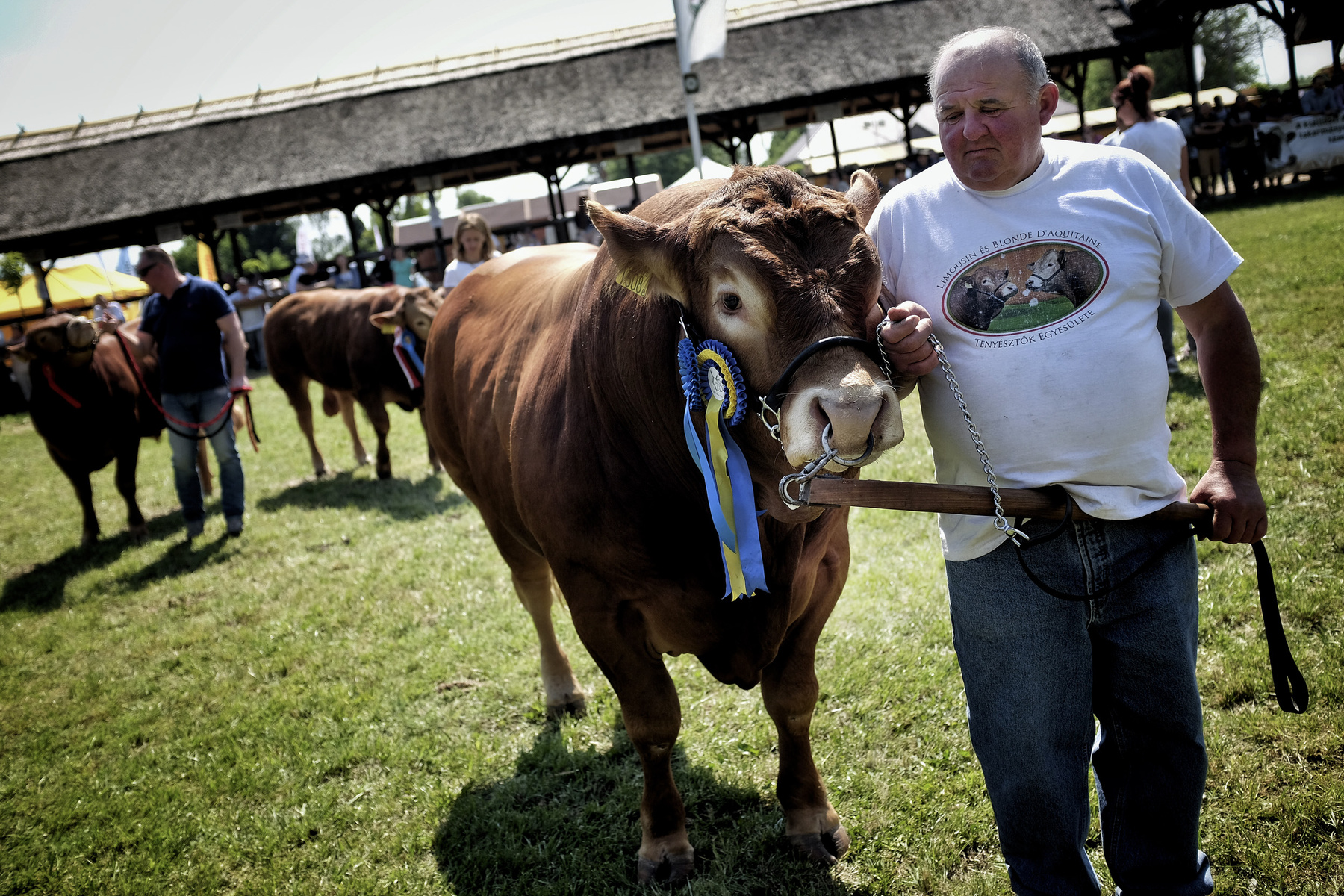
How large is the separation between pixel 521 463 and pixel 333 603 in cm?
357

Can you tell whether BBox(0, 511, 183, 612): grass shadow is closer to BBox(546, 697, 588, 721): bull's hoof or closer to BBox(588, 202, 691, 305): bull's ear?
BBox(546, 697, 588, 721): bull's hoof

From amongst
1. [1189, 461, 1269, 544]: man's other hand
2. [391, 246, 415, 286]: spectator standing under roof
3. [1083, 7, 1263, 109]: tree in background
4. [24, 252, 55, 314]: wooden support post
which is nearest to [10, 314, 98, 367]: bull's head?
[1189, 461, 1269, 544]: man's other hand

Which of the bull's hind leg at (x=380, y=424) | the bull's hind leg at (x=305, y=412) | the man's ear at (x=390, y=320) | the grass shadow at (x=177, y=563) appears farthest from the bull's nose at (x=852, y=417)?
the bull's hind leg at (x=305, y=412)

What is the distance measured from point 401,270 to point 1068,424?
17.5 metres

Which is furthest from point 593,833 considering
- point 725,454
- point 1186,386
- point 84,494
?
point 84,494

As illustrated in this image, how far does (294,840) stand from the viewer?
3227 millimetres

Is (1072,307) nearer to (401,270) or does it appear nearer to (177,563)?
(177,563)

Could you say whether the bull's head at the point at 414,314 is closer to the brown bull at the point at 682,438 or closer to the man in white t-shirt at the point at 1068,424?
the brown bull at the point at 682,438

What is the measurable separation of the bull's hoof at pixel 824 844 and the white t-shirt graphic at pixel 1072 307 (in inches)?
53.9

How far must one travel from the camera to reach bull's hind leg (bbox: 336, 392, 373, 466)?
9.73 m

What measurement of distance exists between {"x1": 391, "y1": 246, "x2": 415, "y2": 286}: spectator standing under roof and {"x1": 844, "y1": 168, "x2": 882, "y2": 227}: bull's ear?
52.9 feet

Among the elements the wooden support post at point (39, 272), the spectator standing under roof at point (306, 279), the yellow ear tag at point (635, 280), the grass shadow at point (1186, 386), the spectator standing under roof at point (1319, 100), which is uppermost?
the wooden support post at point (39, 272)

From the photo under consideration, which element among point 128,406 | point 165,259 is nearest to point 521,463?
point 165,259

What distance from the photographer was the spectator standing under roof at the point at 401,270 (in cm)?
1731
